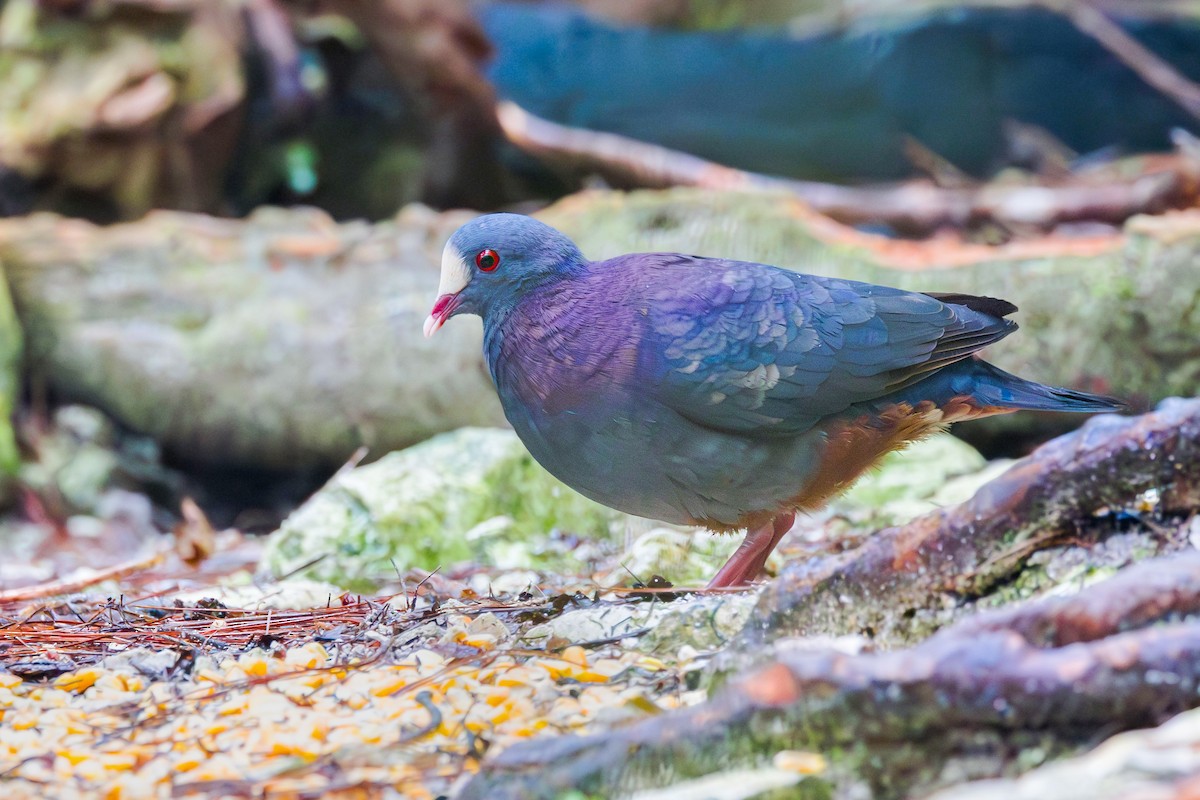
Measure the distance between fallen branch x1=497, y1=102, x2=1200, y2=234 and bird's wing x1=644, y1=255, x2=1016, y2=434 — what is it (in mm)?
3444

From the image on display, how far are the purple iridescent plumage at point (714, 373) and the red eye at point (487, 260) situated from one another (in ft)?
0.05

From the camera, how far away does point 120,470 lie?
22.2ft

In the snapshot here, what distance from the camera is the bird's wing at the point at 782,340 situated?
3.16 metres

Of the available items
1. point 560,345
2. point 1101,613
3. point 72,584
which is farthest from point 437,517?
point 1101,613

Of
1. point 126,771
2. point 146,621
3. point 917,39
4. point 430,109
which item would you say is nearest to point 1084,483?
point 126,771

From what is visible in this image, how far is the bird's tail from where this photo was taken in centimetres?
346

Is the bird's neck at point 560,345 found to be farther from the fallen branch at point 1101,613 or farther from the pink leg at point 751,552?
the fallen branch at point 1101,613

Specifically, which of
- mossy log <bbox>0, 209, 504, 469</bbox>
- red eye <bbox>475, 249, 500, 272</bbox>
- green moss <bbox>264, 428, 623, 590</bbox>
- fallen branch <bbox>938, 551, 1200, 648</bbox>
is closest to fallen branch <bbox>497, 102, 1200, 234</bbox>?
mossy log <bbox>0, 209, 504, 469</bbox>

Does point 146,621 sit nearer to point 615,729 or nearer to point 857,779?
point 615,729

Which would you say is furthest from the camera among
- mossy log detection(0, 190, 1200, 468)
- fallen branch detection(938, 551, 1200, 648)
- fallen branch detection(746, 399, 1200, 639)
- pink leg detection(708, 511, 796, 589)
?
mossy log detection(0, 190, 1200, 468)

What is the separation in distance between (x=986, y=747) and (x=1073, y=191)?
6.54m

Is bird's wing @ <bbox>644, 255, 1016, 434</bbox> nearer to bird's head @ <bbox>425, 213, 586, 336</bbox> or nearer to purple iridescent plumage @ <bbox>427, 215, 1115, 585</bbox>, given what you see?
purple iridescent plumage @ <bbox>427, 215, 1115, 585</bbox>

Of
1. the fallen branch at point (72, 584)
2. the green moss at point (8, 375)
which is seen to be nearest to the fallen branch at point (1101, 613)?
the fallen branch at point (72, 584)

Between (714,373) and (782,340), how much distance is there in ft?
0.83
